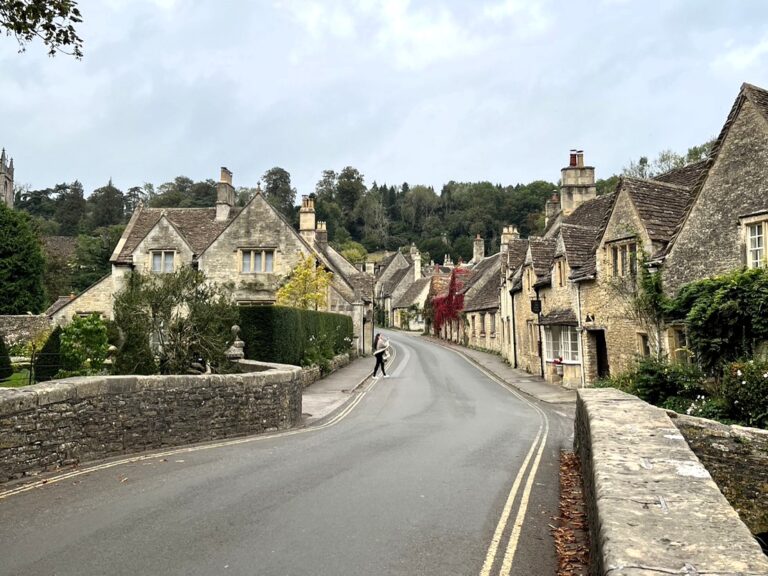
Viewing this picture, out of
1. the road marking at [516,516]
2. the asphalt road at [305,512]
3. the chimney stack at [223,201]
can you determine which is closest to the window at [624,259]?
the road marking at [516,516]

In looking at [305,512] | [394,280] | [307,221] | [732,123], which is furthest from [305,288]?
[394,280]

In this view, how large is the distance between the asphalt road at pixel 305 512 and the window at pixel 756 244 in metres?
7.84

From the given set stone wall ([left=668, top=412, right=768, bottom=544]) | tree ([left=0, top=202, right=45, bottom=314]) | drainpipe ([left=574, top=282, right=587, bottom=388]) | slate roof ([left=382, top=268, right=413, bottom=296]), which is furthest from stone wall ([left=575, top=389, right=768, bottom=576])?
slate roof ([left=382, top=268, right=413, bottom=296])

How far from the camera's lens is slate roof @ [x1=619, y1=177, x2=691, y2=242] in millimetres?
19438

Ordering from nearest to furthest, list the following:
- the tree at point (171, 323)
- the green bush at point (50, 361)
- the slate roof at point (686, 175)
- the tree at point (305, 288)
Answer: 1. the tree at point (171, 323)
2. the green bush at point (50, 361)
3. the slate roof at point (686, 175)
4. the tree at point (305, 288)

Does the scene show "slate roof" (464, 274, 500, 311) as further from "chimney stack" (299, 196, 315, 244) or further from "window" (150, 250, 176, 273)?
"window" (150, 250, 176, 273)

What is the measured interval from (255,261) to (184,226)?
6086mm

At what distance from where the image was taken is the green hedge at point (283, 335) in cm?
2123

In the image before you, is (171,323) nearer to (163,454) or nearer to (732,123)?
(163,454)

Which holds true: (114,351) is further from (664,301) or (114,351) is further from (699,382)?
(664,301)

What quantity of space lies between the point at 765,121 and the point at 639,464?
46.3 feet

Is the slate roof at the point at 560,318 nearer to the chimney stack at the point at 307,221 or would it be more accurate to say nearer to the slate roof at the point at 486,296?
the slate roof at the point at 486,296

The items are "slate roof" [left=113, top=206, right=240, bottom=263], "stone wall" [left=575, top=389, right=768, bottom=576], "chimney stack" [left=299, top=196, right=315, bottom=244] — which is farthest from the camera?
"chimney stack" [left=299, top=196, right=315, bottom=244]

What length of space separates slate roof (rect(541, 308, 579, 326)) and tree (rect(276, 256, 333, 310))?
11.9 meters
